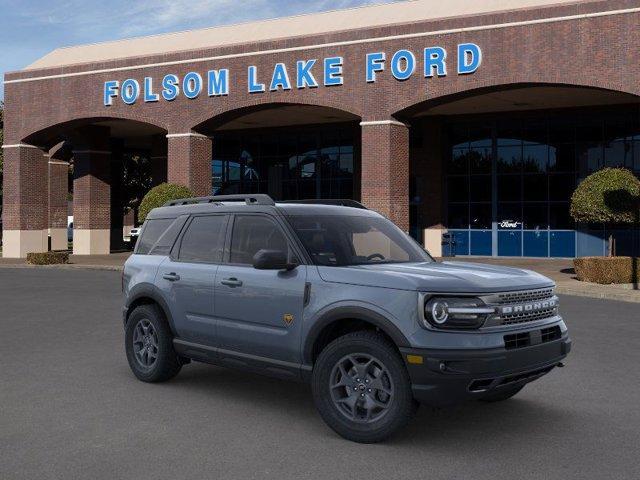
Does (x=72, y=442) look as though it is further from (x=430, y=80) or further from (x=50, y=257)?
(x=50, y=257)

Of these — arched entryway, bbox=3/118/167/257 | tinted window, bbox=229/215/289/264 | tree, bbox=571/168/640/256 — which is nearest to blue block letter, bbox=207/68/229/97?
arched entryway, bbox=3/118/167/257

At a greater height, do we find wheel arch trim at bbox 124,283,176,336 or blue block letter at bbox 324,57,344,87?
blue block letter at bbox 324,57,344,87

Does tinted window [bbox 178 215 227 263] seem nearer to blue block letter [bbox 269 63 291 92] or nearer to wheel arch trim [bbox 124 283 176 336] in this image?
wheel arch trim [bbox 124 283 176 336]

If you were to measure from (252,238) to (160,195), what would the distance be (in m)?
22.8

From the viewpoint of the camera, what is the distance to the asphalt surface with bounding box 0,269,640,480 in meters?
5.15

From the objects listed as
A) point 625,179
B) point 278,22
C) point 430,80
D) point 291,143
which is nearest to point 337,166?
point 291,143

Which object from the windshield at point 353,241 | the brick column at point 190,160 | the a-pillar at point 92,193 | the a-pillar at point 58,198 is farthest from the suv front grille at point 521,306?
the a-pillar at point 58,198

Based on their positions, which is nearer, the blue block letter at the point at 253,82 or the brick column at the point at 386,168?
the brick column at the point at 386,168

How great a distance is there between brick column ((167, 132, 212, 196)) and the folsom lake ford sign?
5.90ft

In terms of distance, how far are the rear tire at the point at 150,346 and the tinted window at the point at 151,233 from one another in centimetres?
69

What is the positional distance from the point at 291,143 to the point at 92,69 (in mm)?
10920

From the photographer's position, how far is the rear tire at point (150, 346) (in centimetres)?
768

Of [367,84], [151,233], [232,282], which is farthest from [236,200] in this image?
[367,84]

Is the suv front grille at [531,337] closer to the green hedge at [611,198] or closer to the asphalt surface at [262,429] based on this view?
the asphalt surface at [262,429]
